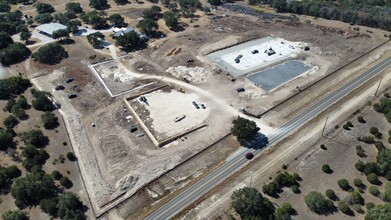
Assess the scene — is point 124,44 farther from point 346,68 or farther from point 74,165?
point 346,68

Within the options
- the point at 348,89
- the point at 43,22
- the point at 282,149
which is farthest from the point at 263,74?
the point at 43,22

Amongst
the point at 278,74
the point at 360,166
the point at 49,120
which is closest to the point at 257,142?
the point at 360,166

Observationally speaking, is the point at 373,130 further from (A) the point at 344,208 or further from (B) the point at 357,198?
(A) the point at 344,208

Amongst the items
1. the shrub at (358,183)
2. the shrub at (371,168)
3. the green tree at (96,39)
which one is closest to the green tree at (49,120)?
the green tree at (96,39)

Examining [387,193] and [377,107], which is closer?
[387,193]

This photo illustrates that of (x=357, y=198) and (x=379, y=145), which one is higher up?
(x=379, y=145)

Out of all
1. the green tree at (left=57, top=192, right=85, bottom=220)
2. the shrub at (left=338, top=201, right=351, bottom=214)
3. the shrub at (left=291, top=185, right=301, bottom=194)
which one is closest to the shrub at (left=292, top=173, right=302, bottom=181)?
the shrub at (left=291, top=185, right=301, bottom=194)
